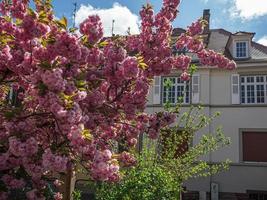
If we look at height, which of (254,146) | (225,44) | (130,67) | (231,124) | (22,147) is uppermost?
(225,44)

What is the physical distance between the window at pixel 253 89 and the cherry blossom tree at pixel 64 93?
15286 millimetres

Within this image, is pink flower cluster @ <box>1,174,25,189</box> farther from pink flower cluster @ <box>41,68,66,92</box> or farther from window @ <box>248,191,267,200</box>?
window @ <box>248,191,267,200</box>

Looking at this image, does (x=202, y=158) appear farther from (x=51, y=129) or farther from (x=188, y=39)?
(x=51, y=129)

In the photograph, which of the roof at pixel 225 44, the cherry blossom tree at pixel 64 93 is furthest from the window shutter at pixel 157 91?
the cherry blossom tree at pixel 64 93

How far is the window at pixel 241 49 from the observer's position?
21.2m

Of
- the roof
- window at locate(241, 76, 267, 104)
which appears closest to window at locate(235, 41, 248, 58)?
the roof

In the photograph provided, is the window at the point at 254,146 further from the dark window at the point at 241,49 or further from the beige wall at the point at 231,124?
the dark window at the point at 241,49

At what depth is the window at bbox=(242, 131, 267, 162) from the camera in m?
19.0

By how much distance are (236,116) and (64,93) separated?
16.9 metres

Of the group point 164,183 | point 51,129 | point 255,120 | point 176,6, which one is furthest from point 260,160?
point 51,129

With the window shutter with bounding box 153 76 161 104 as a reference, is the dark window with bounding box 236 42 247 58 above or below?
above

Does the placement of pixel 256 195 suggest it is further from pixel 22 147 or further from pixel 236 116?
pixel 22 147

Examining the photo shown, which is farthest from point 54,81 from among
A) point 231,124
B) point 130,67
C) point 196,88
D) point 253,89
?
point 253,89

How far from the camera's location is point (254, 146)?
19.2 meters
